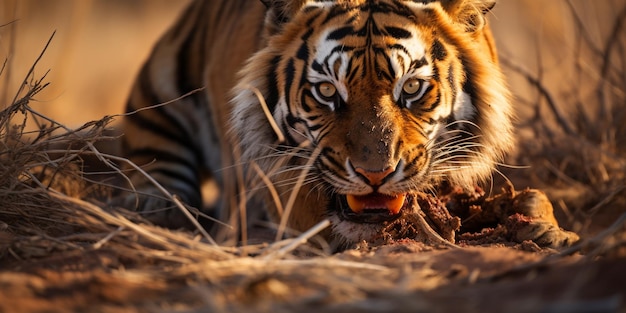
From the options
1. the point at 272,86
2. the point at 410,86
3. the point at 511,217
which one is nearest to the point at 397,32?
the point at 410,86

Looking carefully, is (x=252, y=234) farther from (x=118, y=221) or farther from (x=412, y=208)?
(x=118, y=221)

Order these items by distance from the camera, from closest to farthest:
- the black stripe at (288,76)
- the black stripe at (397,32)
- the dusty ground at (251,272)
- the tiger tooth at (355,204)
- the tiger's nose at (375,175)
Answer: the dusty ground at (251,272), the tiger's nose at (375,175), the tiger tooth at (355,204), the black stripe at (397,32), the black stripe at (288,76)

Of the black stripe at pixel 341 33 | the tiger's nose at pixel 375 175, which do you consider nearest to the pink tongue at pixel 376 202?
the tiger's nose at pixel 375 175

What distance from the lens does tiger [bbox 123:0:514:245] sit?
3.10m

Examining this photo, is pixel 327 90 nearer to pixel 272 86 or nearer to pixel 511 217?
pixel 272 86

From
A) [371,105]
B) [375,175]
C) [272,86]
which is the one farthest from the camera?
[272,86]

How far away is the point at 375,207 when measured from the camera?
127 inches

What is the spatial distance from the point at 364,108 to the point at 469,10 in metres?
0.83

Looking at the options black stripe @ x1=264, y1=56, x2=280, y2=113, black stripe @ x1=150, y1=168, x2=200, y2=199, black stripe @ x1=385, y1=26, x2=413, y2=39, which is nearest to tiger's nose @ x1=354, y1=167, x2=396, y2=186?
black stripe @ x1=385, y1=26, x2=413, y2=39

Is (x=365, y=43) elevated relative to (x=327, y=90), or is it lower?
elevated

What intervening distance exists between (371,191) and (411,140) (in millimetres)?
263

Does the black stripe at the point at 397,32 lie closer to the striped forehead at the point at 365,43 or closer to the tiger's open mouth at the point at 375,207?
the striped forehead at the point at 365,43

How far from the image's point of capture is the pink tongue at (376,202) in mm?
3195

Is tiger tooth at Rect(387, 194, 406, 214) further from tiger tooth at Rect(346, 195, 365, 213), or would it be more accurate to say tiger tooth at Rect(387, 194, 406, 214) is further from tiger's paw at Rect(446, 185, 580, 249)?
tiger's paw at Rect(446, 185, 580, 249)
